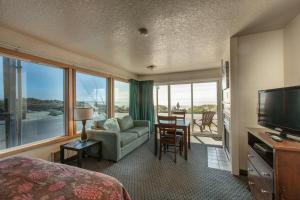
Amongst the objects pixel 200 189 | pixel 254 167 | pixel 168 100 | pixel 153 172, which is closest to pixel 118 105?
pixel 168 100

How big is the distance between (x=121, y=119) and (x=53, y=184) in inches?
124

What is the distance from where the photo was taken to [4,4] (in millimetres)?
1646

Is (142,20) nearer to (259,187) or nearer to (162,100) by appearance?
(259,187)

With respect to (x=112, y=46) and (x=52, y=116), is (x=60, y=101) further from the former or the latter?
(x=112, y=46)

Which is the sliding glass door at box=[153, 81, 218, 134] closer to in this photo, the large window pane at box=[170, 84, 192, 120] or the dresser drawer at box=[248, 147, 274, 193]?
the large window pane at box=[170, 84, 192, 120]

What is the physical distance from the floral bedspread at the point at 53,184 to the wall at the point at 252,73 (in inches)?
86.5

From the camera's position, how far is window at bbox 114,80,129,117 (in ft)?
16.4

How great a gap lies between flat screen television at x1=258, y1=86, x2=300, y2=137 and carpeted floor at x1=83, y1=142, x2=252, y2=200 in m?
1.07

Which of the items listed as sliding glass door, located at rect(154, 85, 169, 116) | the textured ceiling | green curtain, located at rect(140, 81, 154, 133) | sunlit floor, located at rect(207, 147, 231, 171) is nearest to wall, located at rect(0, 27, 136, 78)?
the textured ceiling

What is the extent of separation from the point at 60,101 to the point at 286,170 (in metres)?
3.70

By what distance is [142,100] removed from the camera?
6.00m

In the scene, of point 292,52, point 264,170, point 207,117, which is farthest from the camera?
point 207,117

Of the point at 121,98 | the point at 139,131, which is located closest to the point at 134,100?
the point at 121,98

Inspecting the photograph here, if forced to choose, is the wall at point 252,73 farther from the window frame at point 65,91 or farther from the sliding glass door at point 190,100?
the window frame at point 65,91
